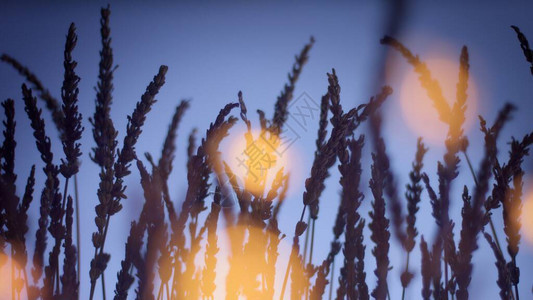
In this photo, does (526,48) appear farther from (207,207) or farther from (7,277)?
(7,277)

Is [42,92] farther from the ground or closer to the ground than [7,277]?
farther from the ground

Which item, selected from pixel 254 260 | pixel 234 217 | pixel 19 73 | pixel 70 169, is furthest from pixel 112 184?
pixel 19 73

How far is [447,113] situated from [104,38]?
5.03ft

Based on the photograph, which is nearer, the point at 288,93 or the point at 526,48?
the point at 526,48

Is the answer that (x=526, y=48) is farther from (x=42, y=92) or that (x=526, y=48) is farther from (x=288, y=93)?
(x=42, y=92)

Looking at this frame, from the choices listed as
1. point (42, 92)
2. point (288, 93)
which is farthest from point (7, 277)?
point (288, 93)

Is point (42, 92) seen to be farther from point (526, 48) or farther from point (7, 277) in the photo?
point (526, 48)

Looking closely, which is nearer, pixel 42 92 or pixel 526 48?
pixel 526 48

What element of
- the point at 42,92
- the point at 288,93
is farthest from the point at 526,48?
the point at 42,92

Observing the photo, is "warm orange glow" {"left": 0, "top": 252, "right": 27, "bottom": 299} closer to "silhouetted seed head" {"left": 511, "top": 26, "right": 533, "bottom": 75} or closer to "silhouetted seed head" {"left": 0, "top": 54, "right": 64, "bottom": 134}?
"silhouetted seed head" {"left": 0, "top": 54, "right": 64, "bottom": 134}

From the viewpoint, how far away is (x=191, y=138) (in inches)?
98.3

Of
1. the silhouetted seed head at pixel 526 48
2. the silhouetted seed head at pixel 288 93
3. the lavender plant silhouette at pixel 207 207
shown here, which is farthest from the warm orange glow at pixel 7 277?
the silhouetted seed head at pixel 526 48

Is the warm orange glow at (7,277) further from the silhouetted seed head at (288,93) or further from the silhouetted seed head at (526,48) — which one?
the silhouetted seed head at (526,48)

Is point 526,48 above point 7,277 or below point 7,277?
above
